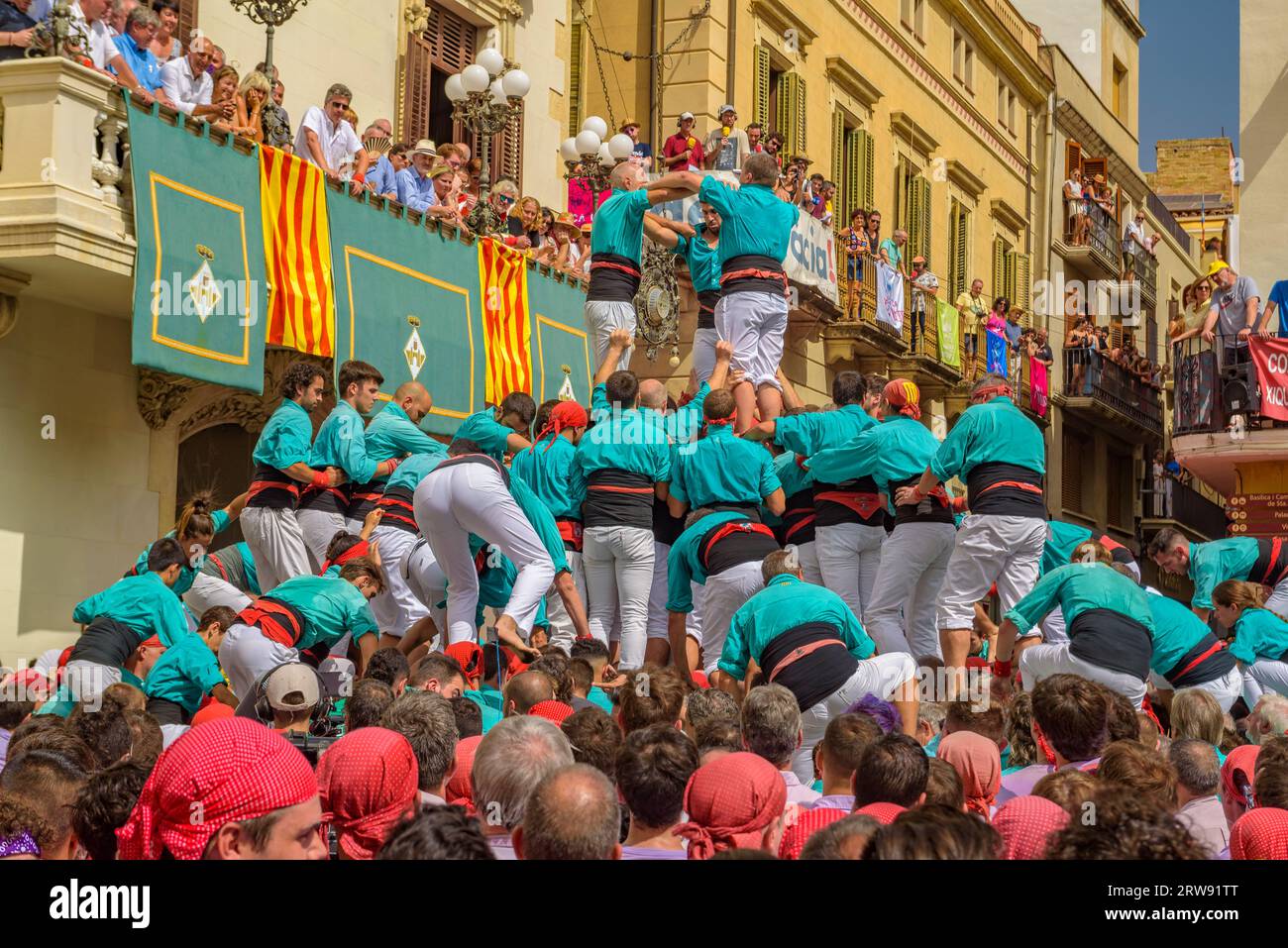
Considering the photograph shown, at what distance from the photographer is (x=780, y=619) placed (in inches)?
302

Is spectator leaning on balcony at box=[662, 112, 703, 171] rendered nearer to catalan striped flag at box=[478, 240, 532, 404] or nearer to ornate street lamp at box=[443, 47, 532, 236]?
catalan striped flag at box=[478, 240, 532, 404]

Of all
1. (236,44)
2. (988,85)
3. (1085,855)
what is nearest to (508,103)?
(236,44)

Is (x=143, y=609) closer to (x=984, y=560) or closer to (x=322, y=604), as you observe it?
(x=322, y=604)

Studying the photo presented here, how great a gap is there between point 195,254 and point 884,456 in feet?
21.4

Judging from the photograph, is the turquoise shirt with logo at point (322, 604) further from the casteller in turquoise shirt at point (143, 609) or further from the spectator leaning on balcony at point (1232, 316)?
the spectator leaning on balcony at point (1232, 316)

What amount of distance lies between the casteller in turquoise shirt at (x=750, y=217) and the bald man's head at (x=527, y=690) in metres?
5.43

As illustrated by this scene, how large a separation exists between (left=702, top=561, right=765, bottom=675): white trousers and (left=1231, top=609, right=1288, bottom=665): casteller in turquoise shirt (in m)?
3.11

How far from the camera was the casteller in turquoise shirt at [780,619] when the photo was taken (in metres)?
7.68

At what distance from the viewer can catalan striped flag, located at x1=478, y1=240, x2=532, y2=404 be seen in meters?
17.7

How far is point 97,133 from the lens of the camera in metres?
12.8

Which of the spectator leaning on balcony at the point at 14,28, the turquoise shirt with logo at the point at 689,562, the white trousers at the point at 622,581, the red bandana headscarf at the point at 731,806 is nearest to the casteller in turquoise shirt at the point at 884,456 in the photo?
the turquoise shirt with logo at the point at 689,562

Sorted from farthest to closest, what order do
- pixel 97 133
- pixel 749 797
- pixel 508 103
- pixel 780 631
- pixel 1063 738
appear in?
pixel 508 103
pixel 97 133
pixel 780 631
pixel 1063 738
pixel 749 797
